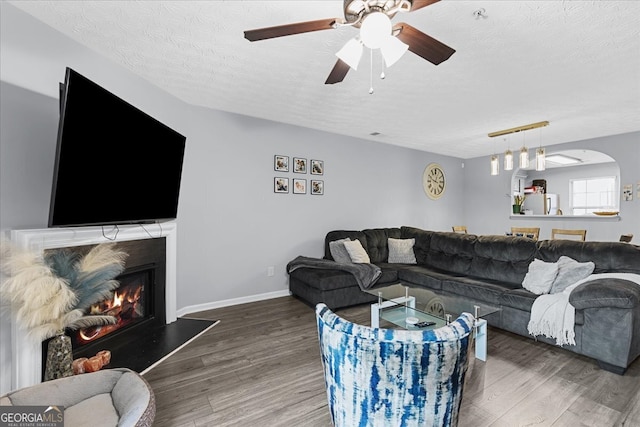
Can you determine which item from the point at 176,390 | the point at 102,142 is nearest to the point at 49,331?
the point at 176,390

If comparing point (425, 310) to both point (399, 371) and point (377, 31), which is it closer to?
point (399, 371)

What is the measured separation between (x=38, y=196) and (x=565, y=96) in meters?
4.77

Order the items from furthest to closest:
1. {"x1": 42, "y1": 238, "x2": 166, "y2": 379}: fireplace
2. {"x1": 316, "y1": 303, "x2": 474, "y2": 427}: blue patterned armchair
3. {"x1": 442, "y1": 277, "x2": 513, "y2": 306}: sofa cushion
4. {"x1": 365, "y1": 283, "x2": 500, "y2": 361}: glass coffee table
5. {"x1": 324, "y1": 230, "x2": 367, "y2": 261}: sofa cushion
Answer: {"x1": 324, "y1": 230, "x2": 367, "y2": 261}: sofa cushion, {"x1": 442, "y1": 277, "x2": 513, "y2": 306}: sofa cushion, {"x1": 365, "y1": 283, "x2": 500, "y2": 361}: glass coffee table, {"x1": 42, "y1": 238, "x2": 166, "y2": 379}: fireplace, {"x1": 316, "y1": 303, "x2": 474, "y2": 427}: blue patterned armchair

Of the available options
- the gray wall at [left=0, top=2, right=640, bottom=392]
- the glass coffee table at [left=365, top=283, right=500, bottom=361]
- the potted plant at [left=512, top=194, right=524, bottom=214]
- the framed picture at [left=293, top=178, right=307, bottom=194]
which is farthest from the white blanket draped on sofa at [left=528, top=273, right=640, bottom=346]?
the potted plant at [left=512, top=194, right=524, bottom=214]

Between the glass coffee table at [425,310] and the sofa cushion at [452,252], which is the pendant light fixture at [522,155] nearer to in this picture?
the sofa cushion at [452,252]

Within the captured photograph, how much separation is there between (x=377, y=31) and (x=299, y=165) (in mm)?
2949

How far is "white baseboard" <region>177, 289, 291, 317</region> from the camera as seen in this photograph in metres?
3.41

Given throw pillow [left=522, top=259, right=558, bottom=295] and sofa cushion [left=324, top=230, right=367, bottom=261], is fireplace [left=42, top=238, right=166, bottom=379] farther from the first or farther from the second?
throw pillow [left=522, top=259, right=558, bottom=295]

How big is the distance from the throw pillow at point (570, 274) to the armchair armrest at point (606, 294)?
30 centimetres

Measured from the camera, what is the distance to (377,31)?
138cm

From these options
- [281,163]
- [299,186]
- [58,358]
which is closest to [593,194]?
[299,186]

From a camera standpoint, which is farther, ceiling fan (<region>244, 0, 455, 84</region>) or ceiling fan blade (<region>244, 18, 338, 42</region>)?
ceiling fan blade (<region>244, 18, 338, 42</region>)

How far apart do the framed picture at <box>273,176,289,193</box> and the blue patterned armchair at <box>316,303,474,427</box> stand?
10.1ft

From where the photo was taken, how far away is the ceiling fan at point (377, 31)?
4.53 ft
